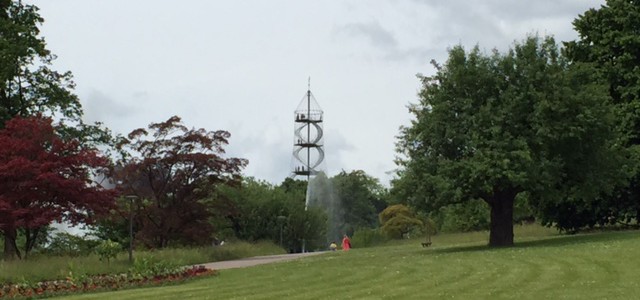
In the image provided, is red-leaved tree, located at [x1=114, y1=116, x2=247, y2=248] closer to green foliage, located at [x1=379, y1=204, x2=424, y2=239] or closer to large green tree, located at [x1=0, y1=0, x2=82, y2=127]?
large green tree, located at [x1=0, y1=0, x2=82, y2=127]

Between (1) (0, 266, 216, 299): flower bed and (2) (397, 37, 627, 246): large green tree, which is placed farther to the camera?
(2) (397, 37, 627, 246): large green tree

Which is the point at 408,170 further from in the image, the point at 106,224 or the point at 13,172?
the point at 106,224

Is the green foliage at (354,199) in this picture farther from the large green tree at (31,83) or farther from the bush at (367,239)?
the large green tree at (31,83)

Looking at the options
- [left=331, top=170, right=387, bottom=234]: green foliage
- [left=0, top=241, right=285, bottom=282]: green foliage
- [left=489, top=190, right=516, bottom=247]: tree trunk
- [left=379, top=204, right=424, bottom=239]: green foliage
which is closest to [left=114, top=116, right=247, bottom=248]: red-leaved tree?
[left=0, top=241, right=285, bottom=282]: green foliage

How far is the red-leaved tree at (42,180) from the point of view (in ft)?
93.9

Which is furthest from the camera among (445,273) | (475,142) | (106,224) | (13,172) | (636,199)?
(106,224)

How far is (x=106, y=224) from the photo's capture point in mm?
50406

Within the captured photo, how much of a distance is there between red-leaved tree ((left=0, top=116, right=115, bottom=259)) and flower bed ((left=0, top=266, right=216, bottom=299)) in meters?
5.66

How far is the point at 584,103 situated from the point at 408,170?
7.37 meters

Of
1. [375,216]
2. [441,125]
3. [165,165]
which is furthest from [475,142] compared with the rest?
[375,216]

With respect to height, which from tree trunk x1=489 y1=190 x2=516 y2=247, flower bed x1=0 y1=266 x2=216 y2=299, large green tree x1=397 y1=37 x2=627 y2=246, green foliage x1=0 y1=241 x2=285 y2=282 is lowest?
flower bed x1=0 y1=266 x2=216 y2=299

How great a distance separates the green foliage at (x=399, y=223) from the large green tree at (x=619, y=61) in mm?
25186

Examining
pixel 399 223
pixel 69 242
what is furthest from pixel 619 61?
pixel 69 242

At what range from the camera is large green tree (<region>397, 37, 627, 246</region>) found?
30469mm
